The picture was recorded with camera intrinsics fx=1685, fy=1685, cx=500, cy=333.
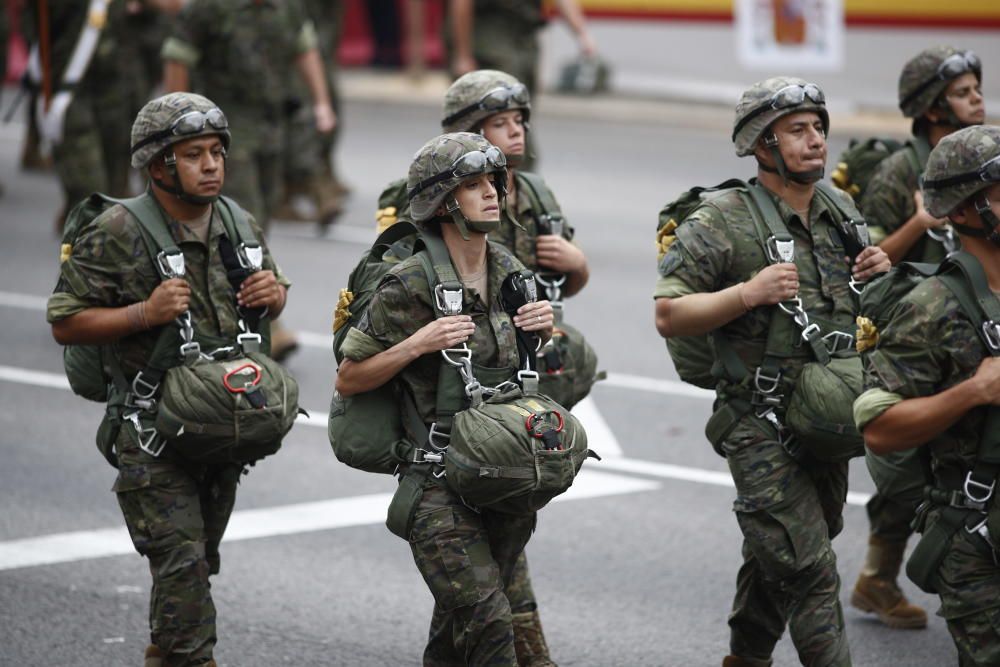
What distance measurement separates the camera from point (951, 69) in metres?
7.49

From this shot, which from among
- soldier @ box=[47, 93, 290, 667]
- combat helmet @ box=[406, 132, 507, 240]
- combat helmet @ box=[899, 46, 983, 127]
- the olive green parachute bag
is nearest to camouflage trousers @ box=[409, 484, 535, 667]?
the olive green parachute bag

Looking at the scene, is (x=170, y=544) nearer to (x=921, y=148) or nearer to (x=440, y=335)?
(x=440, y=335)

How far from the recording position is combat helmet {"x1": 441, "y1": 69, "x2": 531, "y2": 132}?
23.7 ft

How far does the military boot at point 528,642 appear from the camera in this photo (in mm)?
6695

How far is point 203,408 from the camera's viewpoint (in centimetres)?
621

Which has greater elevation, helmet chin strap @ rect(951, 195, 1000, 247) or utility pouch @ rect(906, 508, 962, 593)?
helmet chin strap @ rect(951, 195, 1000, 247)

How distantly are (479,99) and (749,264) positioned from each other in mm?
1558

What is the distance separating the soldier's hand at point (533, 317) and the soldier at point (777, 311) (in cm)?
54

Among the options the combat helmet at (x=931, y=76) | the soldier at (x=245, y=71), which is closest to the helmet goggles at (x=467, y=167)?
the combat helmet at (x=931, y=76)

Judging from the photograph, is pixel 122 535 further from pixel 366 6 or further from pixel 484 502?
pixel 366 6

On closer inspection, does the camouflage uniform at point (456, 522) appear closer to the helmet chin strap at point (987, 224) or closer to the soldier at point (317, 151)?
the helmet chin strap at point (987, 224)

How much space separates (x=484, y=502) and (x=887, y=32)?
620 inches

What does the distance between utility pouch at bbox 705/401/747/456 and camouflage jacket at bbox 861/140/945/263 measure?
1.59 m

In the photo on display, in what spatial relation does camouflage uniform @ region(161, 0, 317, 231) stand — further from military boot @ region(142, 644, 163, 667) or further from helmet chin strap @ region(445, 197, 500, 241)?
helmet chin strap @ region(445, 197, 500, 241)
